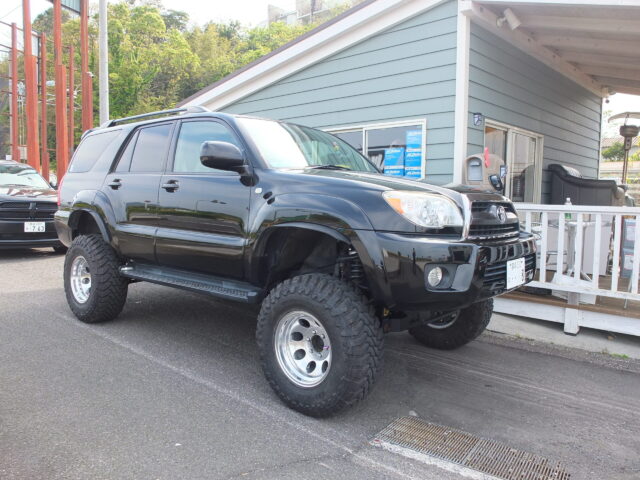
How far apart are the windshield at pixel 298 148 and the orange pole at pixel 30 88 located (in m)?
14.7

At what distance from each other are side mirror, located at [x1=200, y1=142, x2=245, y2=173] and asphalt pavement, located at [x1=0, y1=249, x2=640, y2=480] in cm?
153

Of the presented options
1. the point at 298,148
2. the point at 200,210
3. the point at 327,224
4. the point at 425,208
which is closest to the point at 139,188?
the point at 200,210

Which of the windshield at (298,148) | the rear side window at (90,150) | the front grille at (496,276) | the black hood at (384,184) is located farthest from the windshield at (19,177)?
Answer: the front grille at (496,276)

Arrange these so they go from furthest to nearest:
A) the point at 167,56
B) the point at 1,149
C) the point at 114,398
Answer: the point at 1,149, the point at 167,56, the point at 114,398

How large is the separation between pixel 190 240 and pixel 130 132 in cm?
163

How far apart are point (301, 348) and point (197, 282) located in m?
1.13

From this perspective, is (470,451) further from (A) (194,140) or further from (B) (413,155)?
(B) (413,155)

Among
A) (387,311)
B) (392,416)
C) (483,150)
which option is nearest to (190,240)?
(387,311)

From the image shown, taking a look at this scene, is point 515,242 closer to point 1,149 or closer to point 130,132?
point 130,132

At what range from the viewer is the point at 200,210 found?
371 cm

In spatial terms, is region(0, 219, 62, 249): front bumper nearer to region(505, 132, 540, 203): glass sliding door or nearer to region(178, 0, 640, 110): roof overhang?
region(178, 0, 640, 110): roof overhang

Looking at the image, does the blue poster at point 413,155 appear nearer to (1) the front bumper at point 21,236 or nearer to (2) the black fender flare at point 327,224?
(2) the black fender flare at point 327,224

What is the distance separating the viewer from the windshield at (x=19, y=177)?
935 centimetres

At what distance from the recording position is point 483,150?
667 centimetres
